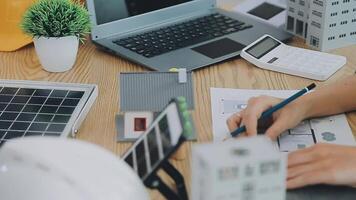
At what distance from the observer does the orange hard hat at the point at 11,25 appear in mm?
1291

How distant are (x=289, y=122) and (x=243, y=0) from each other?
2.10 feet

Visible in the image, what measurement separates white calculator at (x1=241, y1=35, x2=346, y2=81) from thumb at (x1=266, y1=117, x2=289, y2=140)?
8.8 inches

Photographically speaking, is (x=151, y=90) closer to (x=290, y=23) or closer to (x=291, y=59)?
(x=291, y=59)

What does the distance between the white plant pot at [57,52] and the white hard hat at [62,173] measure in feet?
1.75

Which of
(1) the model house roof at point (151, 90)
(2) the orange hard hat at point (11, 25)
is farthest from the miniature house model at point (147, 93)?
(2) the orange hard hat at point (11, 25)

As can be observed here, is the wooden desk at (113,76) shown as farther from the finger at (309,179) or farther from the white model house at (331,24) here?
the finger at (309,179)

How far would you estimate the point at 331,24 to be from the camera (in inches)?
50.8

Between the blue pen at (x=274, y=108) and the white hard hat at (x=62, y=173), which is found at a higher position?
the white hard hat at (x=62, y=173)

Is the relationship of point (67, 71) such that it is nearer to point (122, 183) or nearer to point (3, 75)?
point (3, 75)

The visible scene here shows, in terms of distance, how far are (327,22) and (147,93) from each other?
1.44 feet

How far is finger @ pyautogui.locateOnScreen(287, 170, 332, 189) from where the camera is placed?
84 centimetres

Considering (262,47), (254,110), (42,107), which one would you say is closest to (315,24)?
(262,47)

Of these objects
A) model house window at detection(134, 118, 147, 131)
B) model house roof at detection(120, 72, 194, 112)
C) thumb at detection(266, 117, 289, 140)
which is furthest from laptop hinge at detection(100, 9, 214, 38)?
thumb at detection(266, 117, 289, 140)

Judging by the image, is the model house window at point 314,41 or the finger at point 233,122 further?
the model house window at point 314,41
